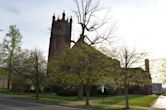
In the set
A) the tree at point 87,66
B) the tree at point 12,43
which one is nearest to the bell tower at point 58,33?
the tree at point 12,43

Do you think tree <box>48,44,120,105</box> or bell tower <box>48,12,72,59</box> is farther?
bell tower <box>48,12,72,59</box>

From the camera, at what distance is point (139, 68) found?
26.7m

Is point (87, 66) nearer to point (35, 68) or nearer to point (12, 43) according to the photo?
point (35, 68)

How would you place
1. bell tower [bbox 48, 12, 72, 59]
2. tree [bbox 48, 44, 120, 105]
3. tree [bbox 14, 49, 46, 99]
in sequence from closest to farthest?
tree [bbox 48, 44, 120, 105]
tree [bbox 14, 49, 46, 99]
bell tower [bbox 48, 12, 72, 59]

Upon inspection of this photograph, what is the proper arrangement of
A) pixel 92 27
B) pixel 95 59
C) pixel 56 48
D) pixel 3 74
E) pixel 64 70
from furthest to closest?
1. pixel 56 48
2. pixel 3 74
3. pixel 92 27
4. pixel 64 70
5. pixel 95 59

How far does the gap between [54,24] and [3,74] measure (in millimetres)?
35115

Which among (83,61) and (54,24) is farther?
(54,24)

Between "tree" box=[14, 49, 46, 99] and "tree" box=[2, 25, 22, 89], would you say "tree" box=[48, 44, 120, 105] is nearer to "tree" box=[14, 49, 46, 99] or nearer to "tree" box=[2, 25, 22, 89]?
"tree" box=[14, 49, 46, 99]

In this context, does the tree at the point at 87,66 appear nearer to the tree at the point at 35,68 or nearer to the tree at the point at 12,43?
the tree at the point at 35,68

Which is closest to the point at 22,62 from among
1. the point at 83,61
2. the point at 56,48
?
the point at 83,61

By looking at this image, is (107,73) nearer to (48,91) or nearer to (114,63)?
(114,63)

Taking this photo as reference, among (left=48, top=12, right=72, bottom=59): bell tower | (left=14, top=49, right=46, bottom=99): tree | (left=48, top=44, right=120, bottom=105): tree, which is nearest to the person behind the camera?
(left=48, top=44, right=120, bottom=105): tree

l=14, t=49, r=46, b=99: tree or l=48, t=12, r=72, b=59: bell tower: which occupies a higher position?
l=48, t=12, r=72, b=59: bell tower

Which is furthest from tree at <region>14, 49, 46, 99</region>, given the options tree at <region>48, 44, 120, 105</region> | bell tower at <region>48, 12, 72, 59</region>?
bell tower at <region>48, 12, 72, 59</region>
